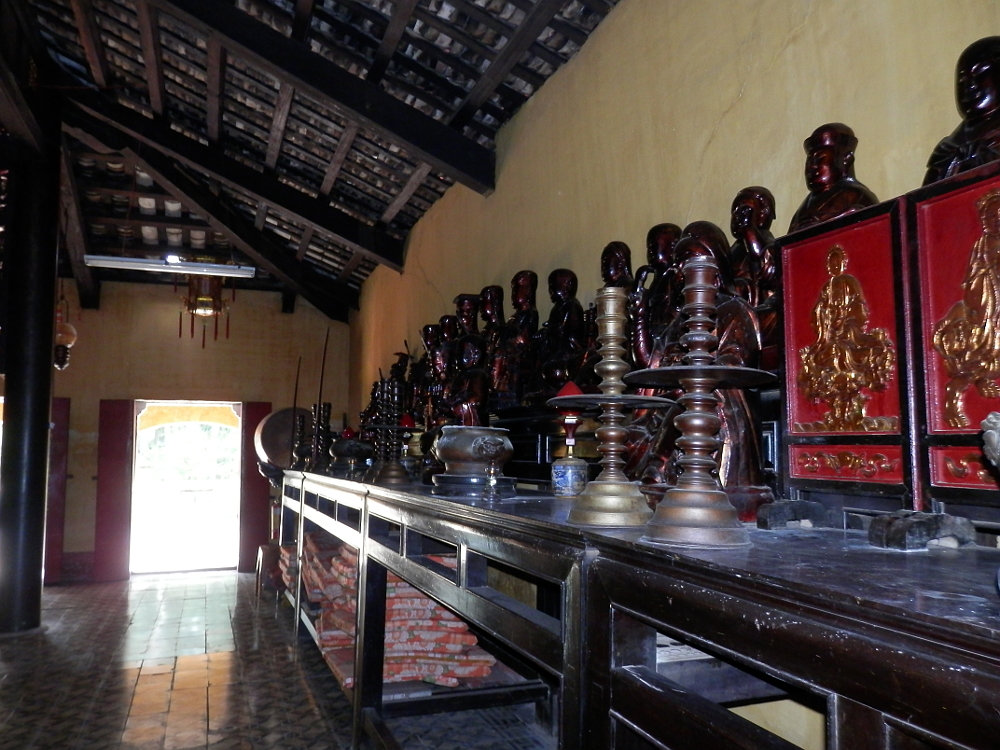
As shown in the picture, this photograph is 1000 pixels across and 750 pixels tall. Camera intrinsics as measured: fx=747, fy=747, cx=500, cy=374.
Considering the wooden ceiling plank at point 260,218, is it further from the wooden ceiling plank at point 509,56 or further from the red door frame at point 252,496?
the wooden ceiling plank at point 509,56

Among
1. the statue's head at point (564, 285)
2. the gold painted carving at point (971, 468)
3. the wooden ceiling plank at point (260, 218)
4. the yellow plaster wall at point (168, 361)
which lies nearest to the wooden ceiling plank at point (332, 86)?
the statue's head at point (564, 285)

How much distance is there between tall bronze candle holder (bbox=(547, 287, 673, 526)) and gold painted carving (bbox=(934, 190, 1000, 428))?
0.53 metres

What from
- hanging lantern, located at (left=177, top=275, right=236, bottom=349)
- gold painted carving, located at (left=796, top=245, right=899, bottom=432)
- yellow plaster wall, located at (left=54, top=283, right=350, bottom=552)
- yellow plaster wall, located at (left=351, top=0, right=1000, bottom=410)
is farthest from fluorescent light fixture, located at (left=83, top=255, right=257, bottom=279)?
gold painted carving, located at (left=796, top=245, right=899, bottom=432)

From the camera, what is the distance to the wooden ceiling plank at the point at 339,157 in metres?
5.48

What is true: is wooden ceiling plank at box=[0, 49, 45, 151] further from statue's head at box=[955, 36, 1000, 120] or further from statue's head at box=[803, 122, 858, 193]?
statue's head at box=[955, 36, 1000, 120]

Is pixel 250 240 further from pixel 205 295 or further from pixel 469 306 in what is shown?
pixel 469 306

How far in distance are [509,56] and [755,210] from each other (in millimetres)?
2287

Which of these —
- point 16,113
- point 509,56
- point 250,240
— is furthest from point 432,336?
point 250,240

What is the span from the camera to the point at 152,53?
5.44 meters

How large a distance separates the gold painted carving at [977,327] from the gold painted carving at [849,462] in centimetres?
16

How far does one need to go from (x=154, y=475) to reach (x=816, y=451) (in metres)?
9.69

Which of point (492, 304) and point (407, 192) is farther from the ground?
point (407, 192)

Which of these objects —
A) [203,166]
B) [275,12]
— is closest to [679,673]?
[275,12]

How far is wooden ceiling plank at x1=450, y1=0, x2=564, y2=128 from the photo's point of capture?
355cm
